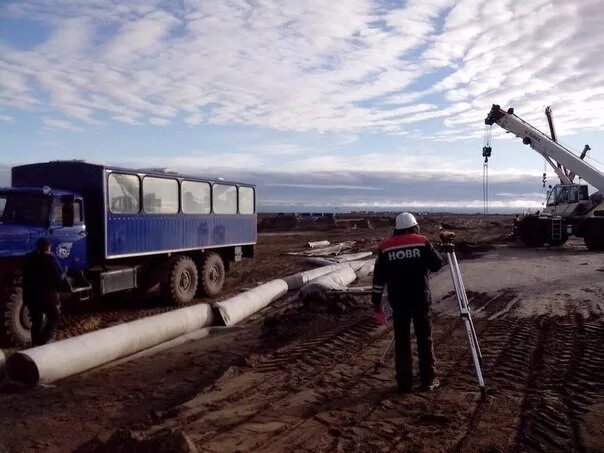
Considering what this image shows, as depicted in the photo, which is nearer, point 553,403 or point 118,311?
point 553,403

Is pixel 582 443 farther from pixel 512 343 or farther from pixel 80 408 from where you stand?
pixel 80 408

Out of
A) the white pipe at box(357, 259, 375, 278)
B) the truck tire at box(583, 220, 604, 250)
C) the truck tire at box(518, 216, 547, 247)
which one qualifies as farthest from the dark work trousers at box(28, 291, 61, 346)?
the truck tire at box(518, 216, 547, 247)

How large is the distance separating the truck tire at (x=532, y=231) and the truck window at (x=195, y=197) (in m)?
17.7

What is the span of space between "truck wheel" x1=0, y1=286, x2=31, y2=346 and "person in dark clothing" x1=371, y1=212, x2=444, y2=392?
229 inches

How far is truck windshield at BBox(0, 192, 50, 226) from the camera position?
32.2ft

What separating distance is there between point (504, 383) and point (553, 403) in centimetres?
73

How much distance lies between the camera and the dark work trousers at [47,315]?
8141 mm

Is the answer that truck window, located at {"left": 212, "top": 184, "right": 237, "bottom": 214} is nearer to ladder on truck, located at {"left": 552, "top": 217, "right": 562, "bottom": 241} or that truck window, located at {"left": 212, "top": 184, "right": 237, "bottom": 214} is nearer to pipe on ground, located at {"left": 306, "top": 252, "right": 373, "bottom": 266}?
pipe on ground, located at {"left": 306, "top": 252, "right": 373, "bottom": 266}

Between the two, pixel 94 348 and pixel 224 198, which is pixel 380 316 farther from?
pixel 224 198

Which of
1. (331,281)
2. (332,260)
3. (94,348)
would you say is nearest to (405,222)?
(94,348)

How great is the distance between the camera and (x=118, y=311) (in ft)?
40.0

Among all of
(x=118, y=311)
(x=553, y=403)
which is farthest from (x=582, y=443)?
(x=118, y=311)

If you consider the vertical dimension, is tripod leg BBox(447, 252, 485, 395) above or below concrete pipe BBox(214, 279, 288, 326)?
above

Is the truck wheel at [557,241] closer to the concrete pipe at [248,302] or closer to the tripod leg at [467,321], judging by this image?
the concrete pipe at [248,302]
